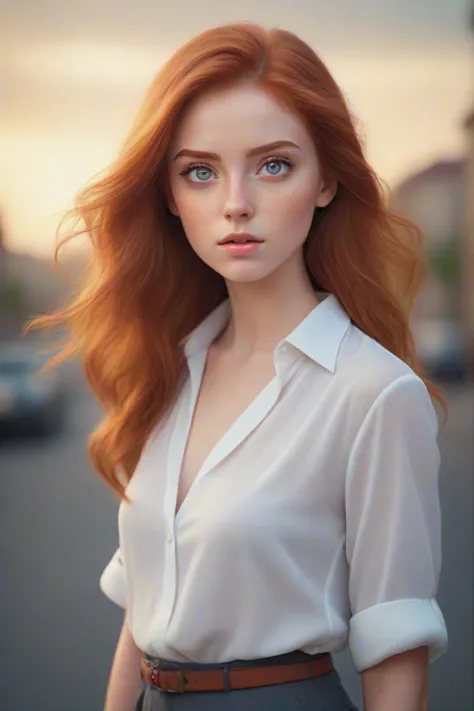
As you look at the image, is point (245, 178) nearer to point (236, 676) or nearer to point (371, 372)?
point (371, 372)

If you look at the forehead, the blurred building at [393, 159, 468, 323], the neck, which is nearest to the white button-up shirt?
the neck

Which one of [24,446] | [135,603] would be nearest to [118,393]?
[135,603]

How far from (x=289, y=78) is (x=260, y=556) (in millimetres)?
748

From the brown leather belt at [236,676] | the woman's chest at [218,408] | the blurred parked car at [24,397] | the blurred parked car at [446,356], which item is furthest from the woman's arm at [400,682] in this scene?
the blurred parked car at [446,356]

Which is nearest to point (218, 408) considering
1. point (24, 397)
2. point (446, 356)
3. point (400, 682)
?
point (400, 682)

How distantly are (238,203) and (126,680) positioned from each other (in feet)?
2.92

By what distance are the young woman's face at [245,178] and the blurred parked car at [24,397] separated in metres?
7.52

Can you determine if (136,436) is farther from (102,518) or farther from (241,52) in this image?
(102,518)

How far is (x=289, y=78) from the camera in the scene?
1.58m

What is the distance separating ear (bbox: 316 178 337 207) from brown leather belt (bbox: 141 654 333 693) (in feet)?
2.43

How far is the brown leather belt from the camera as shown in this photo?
5.00 feet

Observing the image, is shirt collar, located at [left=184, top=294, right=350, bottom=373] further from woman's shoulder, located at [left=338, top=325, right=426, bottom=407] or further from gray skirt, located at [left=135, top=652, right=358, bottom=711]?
gray skirt, located at [left=135, top=652, right=358, bottom=711]

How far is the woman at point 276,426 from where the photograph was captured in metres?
1.50

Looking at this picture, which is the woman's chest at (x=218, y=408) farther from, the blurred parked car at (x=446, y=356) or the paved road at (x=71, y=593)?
the blurred parked car at (x=446, y=356)
